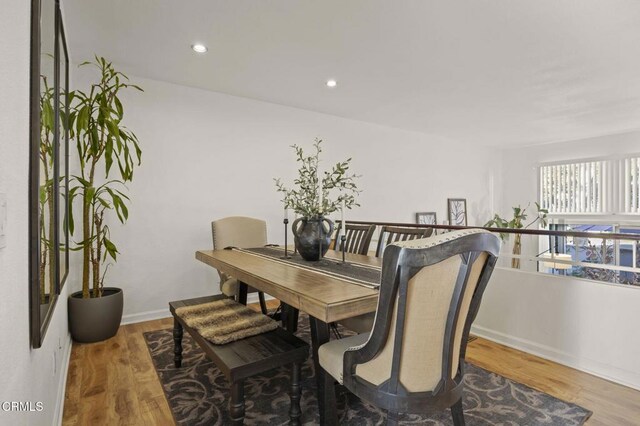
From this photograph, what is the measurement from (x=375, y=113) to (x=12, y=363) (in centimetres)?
469

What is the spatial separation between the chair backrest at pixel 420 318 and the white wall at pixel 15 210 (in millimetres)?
1007

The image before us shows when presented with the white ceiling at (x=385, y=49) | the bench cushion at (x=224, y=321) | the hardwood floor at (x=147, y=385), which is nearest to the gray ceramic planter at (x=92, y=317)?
the hardwood floor at (x=147, y=385)

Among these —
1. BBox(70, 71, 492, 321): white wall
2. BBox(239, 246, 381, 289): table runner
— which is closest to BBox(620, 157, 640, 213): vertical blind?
BBox(70, 71, 492, 321): white wall

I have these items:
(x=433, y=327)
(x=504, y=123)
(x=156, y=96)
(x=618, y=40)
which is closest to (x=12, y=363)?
(x=433, y=327)

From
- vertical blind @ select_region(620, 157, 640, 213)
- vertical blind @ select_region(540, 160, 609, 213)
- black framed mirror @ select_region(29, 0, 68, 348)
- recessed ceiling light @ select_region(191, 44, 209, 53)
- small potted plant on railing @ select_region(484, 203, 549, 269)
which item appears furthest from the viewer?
small potted plant on railing @ select_region(484, 203, 549, 269)

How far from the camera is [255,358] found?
1.54 m

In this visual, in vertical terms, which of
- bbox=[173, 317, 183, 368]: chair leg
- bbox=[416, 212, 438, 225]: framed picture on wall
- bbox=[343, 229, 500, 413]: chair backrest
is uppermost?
bbox=[416, 212, 438, 225]: framed picture on wall

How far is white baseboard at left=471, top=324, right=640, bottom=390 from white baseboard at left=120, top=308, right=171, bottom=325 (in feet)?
10.1

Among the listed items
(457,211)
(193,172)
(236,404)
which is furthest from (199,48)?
(457,211)

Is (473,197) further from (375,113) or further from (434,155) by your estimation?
(375,113)

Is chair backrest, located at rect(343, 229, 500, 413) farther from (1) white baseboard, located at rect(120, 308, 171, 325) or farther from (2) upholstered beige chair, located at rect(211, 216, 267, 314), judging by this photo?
(1) white baseboard, located at rect(120, 308, 171, 325)

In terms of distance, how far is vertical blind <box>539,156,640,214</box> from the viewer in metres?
5.88

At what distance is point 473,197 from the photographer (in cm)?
707

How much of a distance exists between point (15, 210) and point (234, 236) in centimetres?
242
